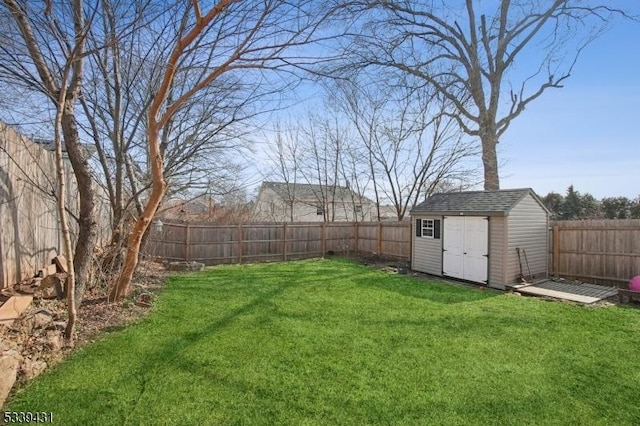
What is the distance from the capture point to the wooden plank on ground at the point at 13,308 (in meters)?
3.66

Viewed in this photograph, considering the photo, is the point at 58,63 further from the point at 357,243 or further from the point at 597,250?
the point at 357,243

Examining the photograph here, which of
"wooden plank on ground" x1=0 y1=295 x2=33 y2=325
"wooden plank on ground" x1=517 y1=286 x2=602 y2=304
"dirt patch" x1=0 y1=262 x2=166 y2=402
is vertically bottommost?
"wooden plank on ground" x1=517 y1=286 x2=602 y2=304

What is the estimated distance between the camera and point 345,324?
514 cm

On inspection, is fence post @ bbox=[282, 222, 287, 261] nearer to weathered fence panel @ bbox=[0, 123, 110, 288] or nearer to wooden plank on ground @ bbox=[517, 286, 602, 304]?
weathered fence panel @ bbox=[0, 123, 110, 288]

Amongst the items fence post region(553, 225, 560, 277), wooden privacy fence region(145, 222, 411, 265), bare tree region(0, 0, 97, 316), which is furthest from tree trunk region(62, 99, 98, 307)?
fence post region(553, 225, 560, 277)

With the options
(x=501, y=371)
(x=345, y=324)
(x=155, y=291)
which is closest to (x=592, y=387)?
(x=501, y=371)

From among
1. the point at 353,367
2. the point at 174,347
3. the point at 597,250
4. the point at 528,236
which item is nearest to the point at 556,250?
the point at 597,250

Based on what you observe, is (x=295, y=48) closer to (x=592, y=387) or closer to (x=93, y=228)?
(x=93, y=228)

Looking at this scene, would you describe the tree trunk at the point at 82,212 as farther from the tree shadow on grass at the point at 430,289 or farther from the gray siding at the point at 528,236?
the gray siding at the point at 528,236

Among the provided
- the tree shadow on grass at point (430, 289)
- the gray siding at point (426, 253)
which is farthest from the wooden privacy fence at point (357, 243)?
the tree shadow on grass at point (430, 289)

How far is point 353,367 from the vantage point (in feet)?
12.0

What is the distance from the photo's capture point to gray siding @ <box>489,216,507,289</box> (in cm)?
807

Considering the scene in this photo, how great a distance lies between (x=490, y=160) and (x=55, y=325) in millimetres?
13056

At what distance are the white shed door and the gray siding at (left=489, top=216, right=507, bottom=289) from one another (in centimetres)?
12
